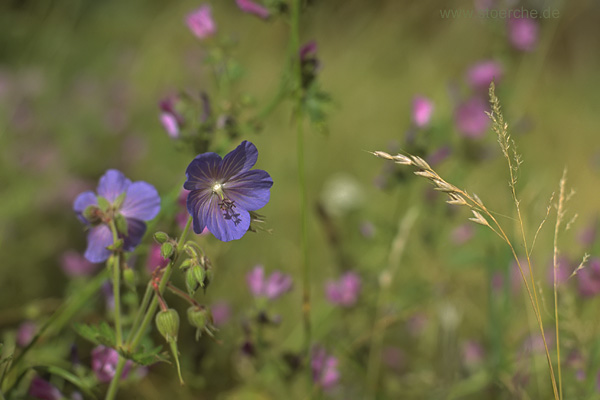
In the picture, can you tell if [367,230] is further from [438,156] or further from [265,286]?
[265,286]

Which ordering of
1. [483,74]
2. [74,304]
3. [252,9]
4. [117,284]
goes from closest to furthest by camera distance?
1. [117,284]
2. [252,9]
3. [74,304]
4. [483,74]

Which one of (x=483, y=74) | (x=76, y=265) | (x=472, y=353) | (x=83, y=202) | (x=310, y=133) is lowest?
(x=310, y=133)

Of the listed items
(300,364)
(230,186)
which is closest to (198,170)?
(230,186)

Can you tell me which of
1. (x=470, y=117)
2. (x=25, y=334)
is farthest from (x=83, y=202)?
(x=470, y=117)

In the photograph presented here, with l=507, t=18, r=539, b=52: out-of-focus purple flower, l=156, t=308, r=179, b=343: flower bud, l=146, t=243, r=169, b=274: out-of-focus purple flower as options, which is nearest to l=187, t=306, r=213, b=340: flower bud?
l=156, t=308, r=179, b=343: flower bud

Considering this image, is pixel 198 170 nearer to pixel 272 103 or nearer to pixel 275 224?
pixel 272 103

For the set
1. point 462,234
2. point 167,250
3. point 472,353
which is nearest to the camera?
point 167,250

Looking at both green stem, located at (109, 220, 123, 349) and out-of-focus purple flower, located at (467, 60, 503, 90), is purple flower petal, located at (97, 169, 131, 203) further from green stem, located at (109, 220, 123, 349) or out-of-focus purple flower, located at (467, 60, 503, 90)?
out-of-focus purple flower, located at (467, 60, 503, 90)

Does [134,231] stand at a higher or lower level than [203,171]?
lower
